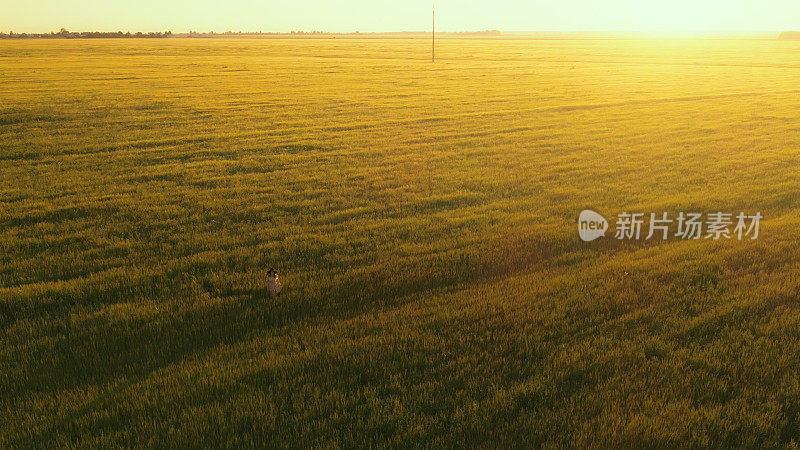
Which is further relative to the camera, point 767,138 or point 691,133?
point 691,133

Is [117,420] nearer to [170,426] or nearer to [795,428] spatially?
[170,426]

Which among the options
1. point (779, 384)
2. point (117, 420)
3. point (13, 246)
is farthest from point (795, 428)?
point (13, 246)

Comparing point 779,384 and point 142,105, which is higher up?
point 142,105
